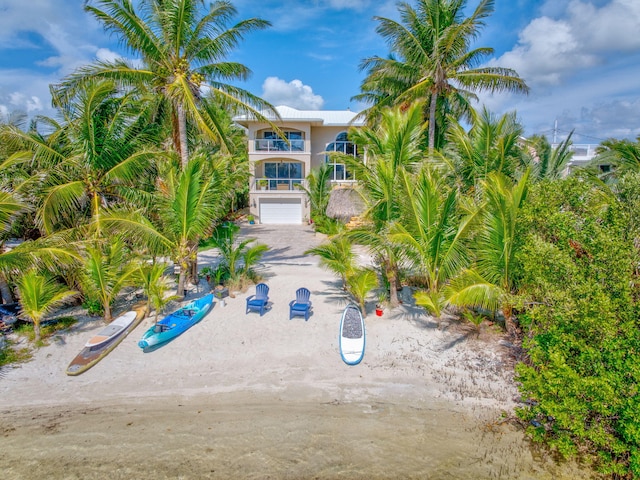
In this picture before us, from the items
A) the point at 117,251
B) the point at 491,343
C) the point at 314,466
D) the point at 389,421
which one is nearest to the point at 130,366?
the point at 117,251

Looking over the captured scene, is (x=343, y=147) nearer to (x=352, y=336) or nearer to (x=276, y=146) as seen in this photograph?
(x=276, y=146)

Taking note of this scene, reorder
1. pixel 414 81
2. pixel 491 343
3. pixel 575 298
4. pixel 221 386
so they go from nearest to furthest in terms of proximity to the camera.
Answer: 1. pixel 575 298
2. pixel 221 386
3. pixel 491 343
4. pixel 414 81

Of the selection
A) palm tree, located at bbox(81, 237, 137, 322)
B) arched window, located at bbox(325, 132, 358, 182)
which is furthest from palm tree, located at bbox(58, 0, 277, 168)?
arched window, located at bbox(325, 132, 358, 182)

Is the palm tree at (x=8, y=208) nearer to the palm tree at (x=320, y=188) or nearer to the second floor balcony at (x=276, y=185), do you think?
the palm tree at (x=320, y=188)

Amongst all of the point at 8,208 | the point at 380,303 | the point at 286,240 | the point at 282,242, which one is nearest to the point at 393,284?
the point at 380,303

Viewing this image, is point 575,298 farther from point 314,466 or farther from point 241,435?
point 241,435

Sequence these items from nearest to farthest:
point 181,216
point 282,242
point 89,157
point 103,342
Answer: point 103,342, point 181,216, point 89,157, point 282,242

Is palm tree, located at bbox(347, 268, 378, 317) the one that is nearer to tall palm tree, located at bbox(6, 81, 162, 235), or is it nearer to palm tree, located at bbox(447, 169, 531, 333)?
palm tree, located at bbox(447, 169, 531, 333)
